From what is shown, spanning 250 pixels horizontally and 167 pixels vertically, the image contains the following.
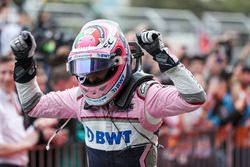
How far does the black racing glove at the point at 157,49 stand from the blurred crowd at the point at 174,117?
8.70ft

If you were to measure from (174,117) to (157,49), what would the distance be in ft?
14.9

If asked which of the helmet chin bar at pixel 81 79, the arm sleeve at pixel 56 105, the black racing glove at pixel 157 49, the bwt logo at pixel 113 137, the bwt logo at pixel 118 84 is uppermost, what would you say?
the black racing glove at pixel 157 49

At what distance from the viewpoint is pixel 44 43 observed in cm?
823

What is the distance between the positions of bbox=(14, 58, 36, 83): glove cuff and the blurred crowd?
70.4 inches

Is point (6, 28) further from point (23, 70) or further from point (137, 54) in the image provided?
point (137, 54)

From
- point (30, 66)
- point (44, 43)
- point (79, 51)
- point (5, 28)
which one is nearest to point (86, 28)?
point (79, 51)

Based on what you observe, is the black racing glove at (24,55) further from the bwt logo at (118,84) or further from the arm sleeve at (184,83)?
the arm sleeve at (184,83)

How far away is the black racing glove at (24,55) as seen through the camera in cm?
449

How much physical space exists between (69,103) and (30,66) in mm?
388

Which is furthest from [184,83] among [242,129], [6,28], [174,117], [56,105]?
[242,129]

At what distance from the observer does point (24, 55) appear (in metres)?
4.55

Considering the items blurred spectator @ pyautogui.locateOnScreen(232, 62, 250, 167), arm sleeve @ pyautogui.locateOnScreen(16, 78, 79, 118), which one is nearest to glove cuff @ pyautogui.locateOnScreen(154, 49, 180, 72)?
arm sleeve @ pyautogui.locateOnScreen(16, 78, 79, 118)

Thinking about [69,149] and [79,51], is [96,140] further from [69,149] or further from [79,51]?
[69,149]

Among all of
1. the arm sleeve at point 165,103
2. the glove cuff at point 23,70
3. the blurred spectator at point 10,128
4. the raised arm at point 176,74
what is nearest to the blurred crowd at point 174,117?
the blurred spectator at point 10,128
